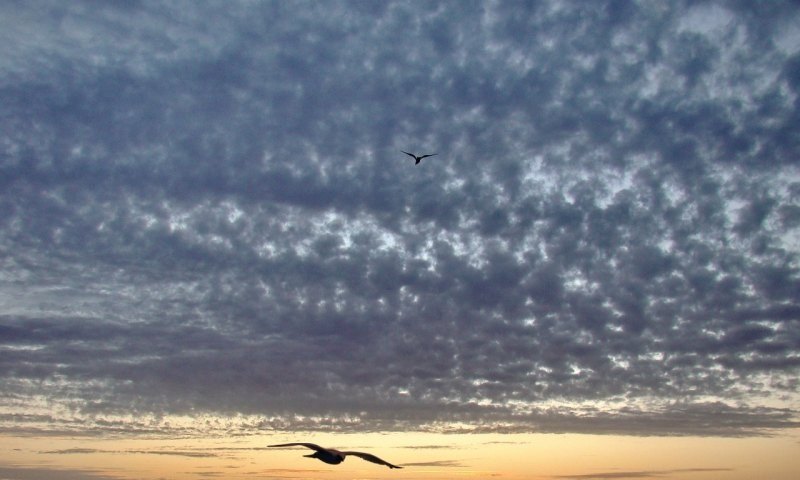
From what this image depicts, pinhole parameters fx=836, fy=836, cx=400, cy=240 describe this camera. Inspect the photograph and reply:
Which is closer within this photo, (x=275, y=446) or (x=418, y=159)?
(x=275, y=446)

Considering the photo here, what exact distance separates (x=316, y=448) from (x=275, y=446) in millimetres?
3729

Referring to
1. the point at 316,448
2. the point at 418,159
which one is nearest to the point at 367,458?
the point at 316,448

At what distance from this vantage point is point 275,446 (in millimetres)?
64312

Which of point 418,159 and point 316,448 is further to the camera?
point 418,159

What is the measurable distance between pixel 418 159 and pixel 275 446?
46179 millimetres

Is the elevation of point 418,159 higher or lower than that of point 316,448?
higher

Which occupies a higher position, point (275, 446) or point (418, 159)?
point (418, 159)

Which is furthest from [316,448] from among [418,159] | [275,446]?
[418,159]

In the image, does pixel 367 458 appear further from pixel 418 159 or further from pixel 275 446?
pixel 418 159

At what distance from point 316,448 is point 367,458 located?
13.6 feet

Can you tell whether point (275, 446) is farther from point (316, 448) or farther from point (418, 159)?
point (418, 159)

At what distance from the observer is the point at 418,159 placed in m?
101
